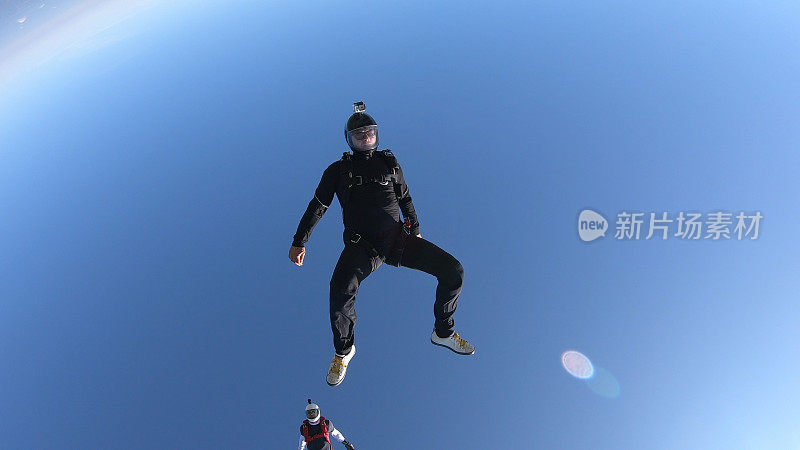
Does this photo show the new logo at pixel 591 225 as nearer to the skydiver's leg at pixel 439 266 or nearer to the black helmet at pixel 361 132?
the skydiver's leg at pixel 439 266

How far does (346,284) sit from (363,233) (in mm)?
682

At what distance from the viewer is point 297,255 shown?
17.4 ft

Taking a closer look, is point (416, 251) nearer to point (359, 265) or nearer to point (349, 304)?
point (359, 265)

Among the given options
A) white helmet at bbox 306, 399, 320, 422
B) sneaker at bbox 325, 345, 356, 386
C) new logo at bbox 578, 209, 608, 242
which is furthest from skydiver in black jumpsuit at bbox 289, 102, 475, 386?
new logo at bbox 578, 209, 608, 242

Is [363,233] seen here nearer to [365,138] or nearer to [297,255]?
[297,255]

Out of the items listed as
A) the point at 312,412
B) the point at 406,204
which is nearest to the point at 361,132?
the point at 406,204

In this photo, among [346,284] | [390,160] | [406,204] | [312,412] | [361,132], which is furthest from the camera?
[312,412]

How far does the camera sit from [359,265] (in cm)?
514

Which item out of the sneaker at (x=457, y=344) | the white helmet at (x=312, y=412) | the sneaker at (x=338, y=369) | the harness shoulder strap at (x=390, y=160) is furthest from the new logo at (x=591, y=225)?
the white helmet at (x=312, y=412)

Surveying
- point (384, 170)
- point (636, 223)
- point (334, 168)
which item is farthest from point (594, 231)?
point (334, 168)

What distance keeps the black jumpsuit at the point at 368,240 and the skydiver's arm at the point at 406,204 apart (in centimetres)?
9

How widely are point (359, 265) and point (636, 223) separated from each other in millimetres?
6216

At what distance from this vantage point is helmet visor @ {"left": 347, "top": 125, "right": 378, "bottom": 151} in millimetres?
5152

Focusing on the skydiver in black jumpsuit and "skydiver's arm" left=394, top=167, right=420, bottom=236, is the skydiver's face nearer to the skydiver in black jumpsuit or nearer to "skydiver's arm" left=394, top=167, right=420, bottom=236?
the skydiver in black jumpsuit
